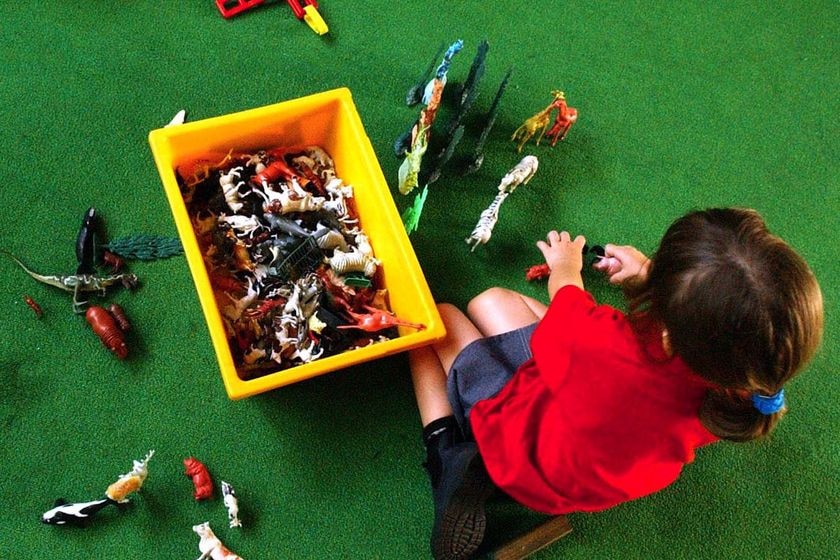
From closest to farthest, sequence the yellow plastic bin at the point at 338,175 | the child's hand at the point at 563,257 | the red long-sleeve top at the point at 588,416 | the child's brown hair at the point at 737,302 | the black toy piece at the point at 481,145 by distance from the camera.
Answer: the child's brown hair at the point at 737,302 < the red long-sleeve top at the point at 588,416 < the yellow plastic bin at the point at 338,175 < the child's hand at the point at 563,257 < the black toy piece at the point at 481,145

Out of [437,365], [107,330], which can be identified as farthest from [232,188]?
[437,365]

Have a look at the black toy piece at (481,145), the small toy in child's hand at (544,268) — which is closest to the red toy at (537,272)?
the small toy in child's hand at (544,268)

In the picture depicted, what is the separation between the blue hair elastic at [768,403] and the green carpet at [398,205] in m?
0.46

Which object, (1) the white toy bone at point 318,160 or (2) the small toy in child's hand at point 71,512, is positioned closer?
(2) the small toy in child's hand at point 71,512

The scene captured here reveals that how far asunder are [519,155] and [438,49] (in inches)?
10.3

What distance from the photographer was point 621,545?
3.74 ft

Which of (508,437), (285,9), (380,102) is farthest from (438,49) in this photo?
(508,437)

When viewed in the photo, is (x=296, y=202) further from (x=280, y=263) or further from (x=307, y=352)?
(x=307, y=352)

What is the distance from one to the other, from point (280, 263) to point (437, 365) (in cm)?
28

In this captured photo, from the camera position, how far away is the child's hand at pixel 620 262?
1.21m

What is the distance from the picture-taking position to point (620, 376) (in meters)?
0.78

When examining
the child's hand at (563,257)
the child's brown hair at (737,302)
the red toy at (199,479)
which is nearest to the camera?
the child's brown hair at (737,302)

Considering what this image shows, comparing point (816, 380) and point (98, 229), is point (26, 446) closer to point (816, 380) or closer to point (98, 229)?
point (98, 229)

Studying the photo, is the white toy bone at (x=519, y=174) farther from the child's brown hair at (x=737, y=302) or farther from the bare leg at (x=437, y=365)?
the child's brown hair at (x=737, y=302)
